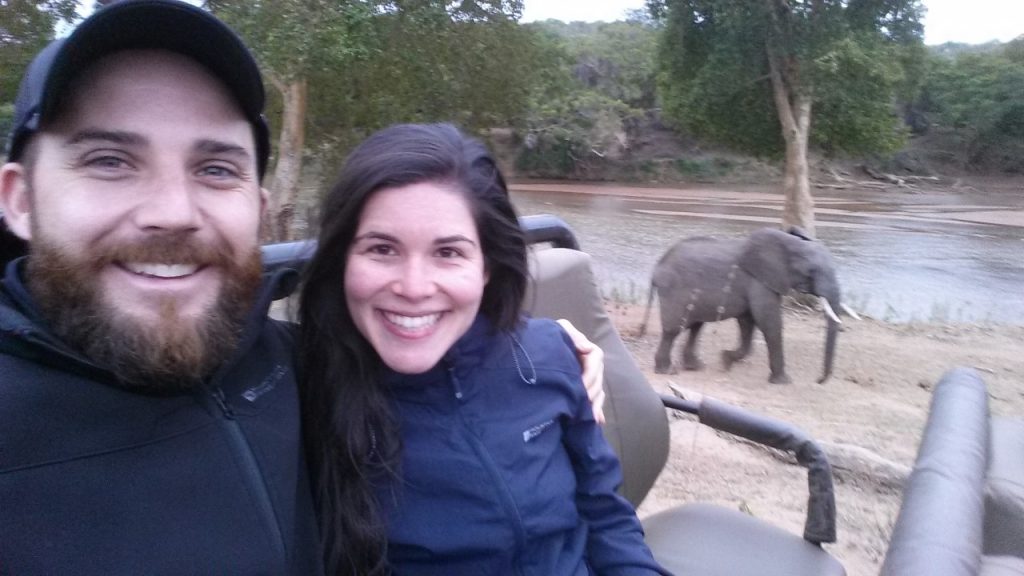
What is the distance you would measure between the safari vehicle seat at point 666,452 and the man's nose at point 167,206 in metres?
1.03

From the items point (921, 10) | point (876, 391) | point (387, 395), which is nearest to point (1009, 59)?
point (921, 10)

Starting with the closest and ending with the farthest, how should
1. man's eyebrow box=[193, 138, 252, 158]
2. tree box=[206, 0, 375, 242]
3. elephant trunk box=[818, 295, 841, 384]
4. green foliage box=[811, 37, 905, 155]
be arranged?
man's eyebrow box=[193, 138, 252, 158]
elephant trunk box=[818, 295, 841, 384]
tree box=[206, 0, 375, 242]
green foliage box=[811, 37, 905, 155]

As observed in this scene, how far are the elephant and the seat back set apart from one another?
477cm

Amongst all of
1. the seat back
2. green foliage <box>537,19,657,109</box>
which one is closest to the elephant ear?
the seat back

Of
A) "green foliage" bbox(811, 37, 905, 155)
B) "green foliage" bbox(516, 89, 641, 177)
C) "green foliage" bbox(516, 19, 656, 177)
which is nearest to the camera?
"green foliage" bbox(811, 37, 905, 155)

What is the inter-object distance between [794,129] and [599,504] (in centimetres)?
1136

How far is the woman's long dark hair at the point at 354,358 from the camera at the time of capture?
1.48 metres

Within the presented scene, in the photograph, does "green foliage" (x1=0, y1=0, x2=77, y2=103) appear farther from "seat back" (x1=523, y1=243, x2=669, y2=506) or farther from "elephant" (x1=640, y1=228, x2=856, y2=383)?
"seat back" (x1=523, y1=243, x2=669, y2=506)

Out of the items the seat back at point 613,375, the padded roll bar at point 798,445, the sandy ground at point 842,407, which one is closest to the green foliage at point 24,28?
the sandy ground at point 842,407

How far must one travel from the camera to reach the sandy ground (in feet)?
12.0

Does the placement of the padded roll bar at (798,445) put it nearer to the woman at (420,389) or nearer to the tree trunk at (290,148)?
the woman at (420,389)

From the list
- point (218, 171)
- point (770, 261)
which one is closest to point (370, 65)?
point (770, 261)

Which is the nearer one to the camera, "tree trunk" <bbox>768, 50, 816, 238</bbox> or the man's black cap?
the man's black cap

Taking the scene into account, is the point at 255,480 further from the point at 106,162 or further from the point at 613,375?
the point at 613,375
